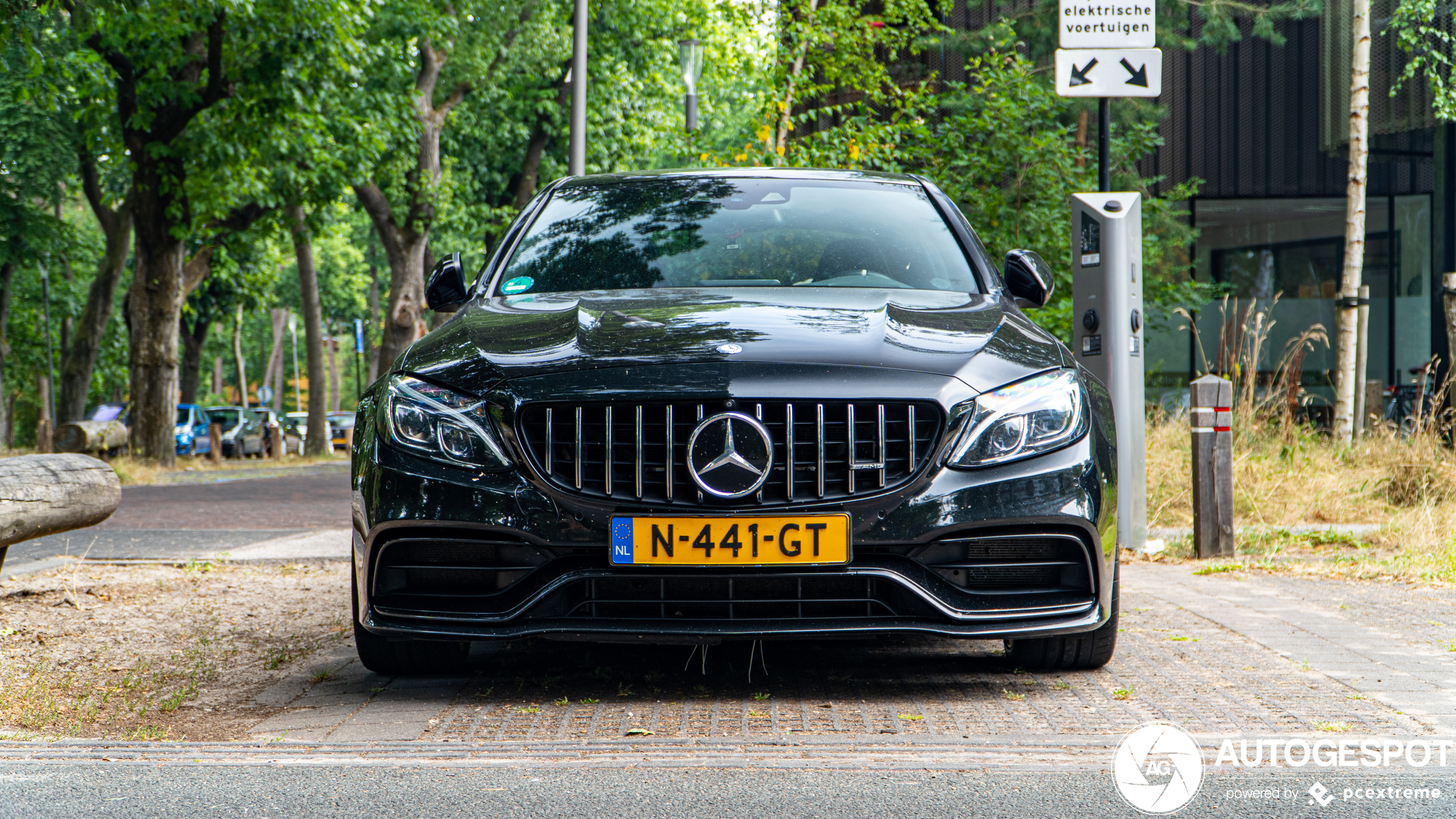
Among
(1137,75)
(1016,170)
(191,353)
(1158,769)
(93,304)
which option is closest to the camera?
(1158,769)

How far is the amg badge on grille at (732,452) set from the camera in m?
3.50

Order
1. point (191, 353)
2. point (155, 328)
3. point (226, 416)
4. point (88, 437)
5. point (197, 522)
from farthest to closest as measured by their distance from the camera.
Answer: point (226, 416) < point (191, 353) < point (155, 328) < point (88, 437) < point (197, 522)

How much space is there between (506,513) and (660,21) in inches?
997

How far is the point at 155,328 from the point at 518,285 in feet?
49.3

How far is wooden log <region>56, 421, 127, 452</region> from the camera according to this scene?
1706 centimetres

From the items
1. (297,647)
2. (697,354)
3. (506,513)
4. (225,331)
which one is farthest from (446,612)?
(225,331)

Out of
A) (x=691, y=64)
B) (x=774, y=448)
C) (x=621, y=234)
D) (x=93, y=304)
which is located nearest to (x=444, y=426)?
(x=774, y=448)

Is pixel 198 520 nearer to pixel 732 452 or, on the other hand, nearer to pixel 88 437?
pixel 88 437

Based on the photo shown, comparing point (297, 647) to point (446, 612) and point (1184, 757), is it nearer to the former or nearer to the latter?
point (446, 612)

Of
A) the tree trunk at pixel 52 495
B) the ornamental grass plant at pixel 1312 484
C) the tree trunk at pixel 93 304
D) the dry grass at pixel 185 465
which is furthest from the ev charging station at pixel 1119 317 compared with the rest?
the tree trunk at pixel 93 304

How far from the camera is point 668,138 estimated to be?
545 inches

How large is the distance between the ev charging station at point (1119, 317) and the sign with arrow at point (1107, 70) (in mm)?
619

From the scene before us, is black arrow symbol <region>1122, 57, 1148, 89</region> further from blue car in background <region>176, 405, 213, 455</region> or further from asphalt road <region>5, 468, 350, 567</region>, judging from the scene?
blue car in background <region>176, 405, 213, 455</region>

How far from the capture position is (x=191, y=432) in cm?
3434
